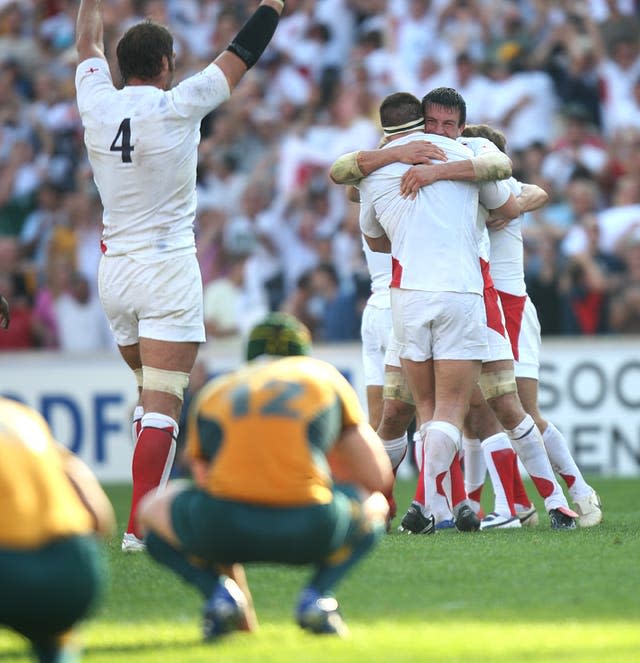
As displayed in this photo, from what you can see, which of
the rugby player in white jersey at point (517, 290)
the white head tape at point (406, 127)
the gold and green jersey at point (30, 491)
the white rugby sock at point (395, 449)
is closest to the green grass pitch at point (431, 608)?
the white rugby sock at point (395, 449)

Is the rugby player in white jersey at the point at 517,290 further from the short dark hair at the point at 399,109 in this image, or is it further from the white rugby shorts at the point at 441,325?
the white rugby shorts at the point at 441,325

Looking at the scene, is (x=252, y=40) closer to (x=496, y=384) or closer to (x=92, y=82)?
(x=92, y=82)

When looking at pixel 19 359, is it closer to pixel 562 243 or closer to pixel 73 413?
pixel 73 413

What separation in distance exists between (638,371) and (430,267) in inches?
278

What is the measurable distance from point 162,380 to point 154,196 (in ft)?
3.15

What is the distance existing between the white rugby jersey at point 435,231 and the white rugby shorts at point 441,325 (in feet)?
0.18

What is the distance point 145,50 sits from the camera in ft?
26.1

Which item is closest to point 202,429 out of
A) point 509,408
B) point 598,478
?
point 509,408

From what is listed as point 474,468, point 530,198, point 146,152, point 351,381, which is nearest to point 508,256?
point 530,198

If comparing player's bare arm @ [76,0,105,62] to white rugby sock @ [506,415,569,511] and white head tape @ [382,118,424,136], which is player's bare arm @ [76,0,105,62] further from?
white rugby sock @ [506,415,569,511]

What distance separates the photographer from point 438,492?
338 inches

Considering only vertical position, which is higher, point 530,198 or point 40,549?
point 530,198

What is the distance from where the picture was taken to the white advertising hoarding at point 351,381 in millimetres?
14930

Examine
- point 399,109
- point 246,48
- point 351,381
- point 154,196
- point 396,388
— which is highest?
point 246,48
